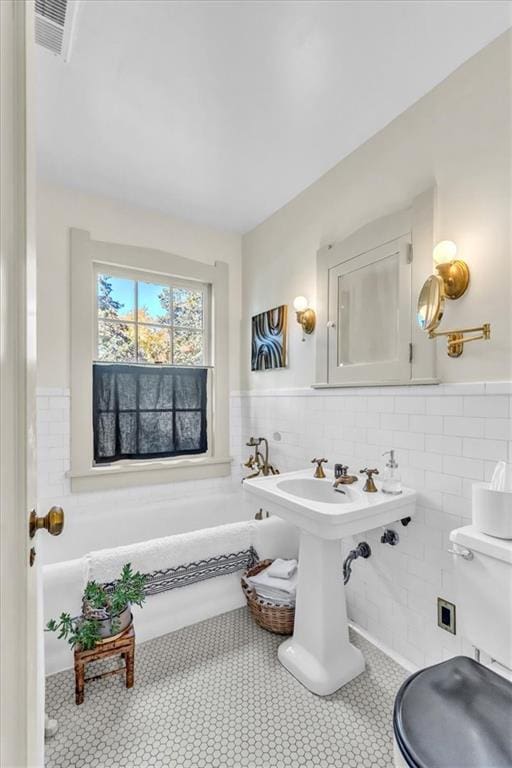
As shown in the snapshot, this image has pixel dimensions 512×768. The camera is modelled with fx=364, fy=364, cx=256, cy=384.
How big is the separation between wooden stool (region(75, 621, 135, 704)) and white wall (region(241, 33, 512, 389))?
1.77m

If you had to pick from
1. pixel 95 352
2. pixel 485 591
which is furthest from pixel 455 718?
pixel 95 352

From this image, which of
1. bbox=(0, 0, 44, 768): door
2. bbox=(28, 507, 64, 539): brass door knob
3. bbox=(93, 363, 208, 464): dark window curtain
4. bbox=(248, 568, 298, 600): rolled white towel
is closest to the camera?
bbox=(0, 0, 44, 768): door

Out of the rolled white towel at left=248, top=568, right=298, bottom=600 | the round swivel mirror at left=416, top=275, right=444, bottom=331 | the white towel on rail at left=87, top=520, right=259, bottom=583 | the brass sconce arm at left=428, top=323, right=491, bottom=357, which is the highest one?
the round swivel mirror at left=416, top=275, right=444, bottom=331

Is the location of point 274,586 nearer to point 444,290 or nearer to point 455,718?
point 455,718

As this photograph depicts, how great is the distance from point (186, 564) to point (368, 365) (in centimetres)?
143

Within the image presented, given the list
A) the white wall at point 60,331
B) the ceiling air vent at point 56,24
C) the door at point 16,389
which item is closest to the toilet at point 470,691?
the door at point 16,389

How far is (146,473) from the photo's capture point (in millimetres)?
2781

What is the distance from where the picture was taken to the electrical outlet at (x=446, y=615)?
5.02 ft

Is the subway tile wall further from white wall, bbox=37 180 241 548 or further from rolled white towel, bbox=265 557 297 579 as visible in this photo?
white wall, bbox=37 180 241 548

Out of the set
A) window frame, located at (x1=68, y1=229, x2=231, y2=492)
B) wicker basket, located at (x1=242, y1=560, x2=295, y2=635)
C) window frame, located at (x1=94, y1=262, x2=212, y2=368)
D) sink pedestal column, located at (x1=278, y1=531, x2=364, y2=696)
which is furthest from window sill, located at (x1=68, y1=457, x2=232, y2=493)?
sink pedestal column, located at (x1=278, y1=531, x2=364, y2=696)

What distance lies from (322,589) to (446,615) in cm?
53

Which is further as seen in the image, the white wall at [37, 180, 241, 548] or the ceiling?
the white wall at [37, 180, 241, 548]

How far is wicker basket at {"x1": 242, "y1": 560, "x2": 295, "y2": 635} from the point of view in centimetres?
185

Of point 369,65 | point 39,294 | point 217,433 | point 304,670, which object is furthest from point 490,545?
point 39,294
